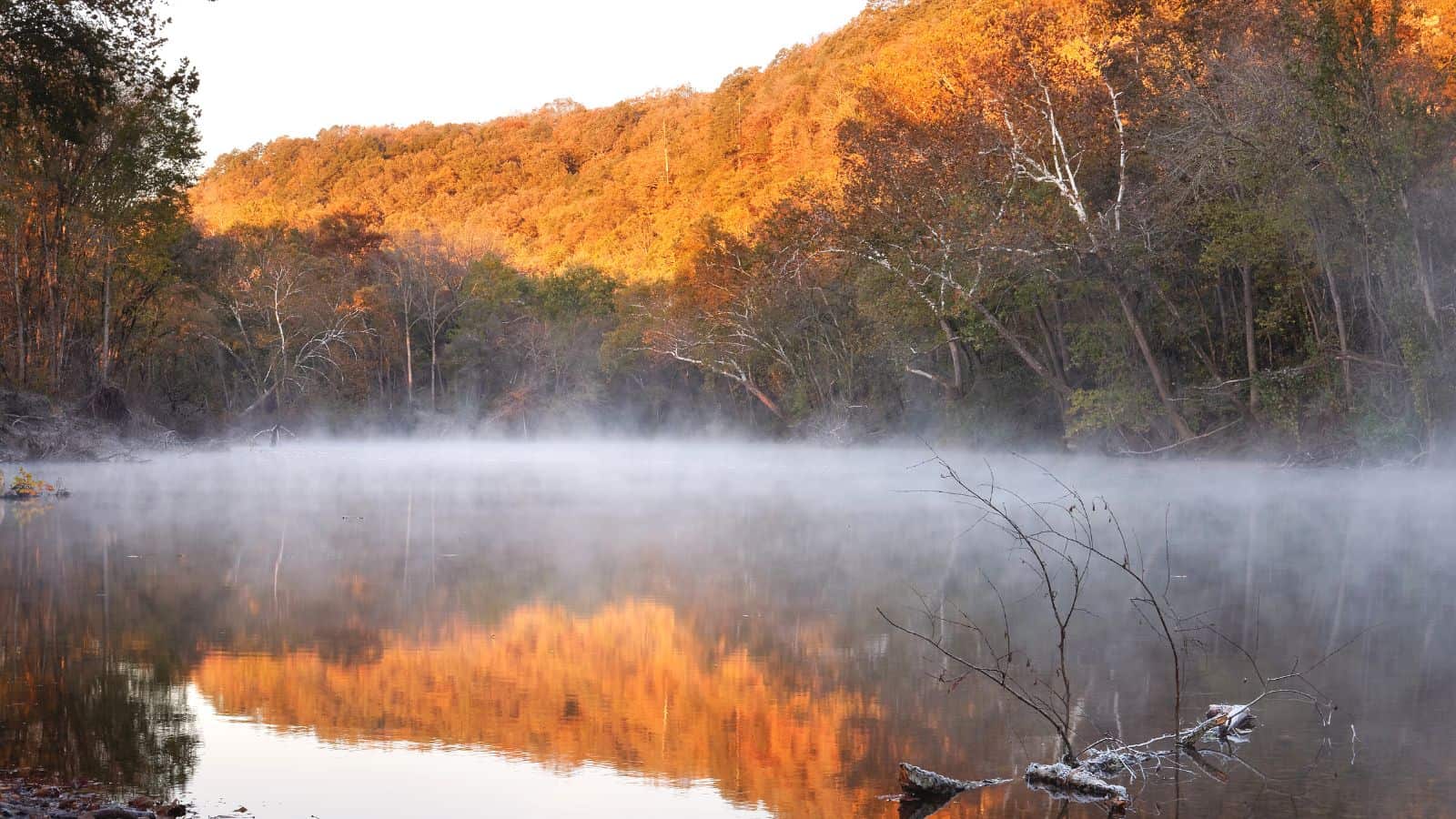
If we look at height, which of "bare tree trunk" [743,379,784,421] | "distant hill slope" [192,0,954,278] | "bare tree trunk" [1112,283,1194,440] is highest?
"distant hill slope" [192,0,954,278]

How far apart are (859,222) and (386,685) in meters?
24.6

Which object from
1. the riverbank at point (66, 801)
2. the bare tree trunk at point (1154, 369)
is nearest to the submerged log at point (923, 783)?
the riverbank at point (66, 801)

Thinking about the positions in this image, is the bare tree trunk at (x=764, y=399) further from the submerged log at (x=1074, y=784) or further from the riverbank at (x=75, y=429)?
the submerged log at (x=1074, y=784)

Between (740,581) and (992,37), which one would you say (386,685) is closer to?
(740,581)

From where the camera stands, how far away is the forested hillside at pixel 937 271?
21016 mm

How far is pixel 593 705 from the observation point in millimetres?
6910

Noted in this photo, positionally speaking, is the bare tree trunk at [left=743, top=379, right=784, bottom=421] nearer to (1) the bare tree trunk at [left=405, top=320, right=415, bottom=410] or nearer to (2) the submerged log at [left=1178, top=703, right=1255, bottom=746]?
(1) the bare tree trunk at [left=405, top=320, right=415, bottom=410]

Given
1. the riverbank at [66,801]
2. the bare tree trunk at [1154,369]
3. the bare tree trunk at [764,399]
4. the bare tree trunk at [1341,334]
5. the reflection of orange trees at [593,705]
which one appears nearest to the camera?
the riverbank at [66,801]

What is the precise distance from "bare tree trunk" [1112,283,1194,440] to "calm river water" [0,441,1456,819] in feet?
25.5

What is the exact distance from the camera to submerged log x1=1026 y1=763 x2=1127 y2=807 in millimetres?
5238

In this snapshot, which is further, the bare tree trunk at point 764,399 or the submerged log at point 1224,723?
the bare tree trunk at point 764,399

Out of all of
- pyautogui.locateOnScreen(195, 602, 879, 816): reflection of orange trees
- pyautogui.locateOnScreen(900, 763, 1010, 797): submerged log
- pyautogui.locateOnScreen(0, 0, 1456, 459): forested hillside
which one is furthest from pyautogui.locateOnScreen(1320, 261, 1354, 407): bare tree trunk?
pyautogui.locateOnScreen(900, 763, 1010, 797): submerged log

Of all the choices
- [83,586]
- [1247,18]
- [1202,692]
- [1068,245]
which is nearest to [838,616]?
[1202,692]

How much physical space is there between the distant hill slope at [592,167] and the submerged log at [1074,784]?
42.2 metres
